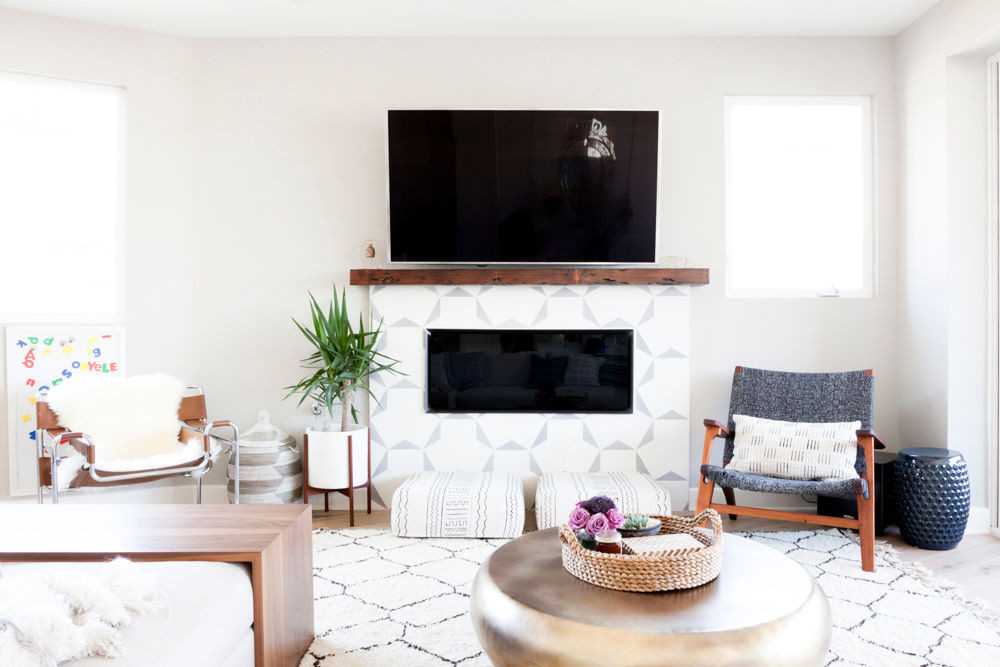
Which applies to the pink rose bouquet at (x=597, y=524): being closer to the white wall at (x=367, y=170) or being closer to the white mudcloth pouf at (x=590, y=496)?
the white mudcloth pouf at (x=590, y=496)

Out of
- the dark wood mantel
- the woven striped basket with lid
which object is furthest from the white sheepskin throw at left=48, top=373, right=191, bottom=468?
the dark wood mantel

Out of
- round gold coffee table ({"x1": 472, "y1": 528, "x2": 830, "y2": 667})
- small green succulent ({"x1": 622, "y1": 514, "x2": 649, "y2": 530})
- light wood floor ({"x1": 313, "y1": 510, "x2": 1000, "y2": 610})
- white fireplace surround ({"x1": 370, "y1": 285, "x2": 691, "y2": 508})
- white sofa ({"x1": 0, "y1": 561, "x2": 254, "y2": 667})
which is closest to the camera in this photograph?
white sofa ({"x1": 0, "y1": 561, "x2": 254, "y2": 667})

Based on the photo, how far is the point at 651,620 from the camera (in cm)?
140

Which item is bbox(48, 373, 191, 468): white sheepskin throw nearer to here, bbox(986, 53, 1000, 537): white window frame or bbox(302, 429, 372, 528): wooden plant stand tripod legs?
bbox(302, 429, 372, 528): wooden plant stand tripod legs

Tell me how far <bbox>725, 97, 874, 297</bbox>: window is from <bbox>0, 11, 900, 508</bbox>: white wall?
9 centimetres

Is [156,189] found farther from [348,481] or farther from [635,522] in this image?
[635,522]

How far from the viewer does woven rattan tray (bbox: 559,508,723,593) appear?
155 centimetres

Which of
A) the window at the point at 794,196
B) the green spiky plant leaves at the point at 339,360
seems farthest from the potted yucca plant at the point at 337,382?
the window at the point at 794,196

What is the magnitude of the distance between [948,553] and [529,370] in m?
2.10

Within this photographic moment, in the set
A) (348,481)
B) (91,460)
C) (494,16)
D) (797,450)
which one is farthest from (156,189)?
(797,450)

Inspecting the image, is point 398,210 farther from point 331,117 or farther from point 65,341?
point 65,341

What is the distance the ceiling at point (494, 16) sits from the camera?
324cm

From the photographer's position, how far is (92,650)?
3.77 ft

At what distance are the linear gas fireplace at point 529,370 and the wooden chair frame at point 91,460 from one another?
1.12m
